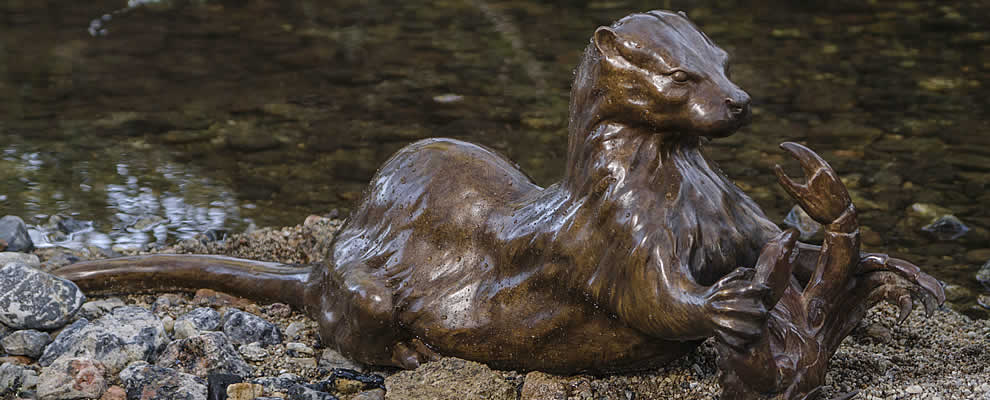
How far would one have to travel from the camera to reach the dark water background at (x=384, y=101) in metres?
6.13

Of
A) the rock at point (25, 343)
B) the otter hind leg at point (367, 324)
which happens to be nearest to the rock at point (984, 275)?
the otter hind leg at point (367, 324)

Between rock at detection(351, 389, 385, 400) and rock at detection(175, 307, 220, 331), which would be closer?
rock at detection(351, 389, 385, 400)

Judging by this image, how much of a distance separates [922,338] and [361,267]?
204 centimetres

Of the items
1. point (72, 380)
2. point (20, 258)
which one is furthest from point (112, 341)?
point (20, 258)

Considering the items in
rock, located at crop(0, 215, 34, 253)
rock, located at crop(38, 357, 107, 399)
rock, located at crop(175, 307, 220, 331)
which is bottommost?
rock, located at crop(0, 215, 34, 253)

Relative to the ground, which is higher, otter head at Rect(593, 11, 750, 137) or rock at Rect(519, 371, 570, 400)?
otter head at Rect(593, 11, 750, 137)

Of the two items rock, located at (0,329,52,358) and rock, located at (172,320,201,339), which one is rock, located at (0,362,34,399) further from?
rock, located at (172,320,201,339)

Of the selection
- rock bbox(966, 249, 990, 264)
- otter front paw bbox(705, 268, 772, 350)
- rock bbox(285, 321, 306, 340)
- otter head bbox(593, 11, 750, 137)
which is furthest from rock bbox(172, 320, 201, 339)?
rock bbox(966, 249, 990, 264)

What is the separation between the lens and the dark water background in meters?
6.13

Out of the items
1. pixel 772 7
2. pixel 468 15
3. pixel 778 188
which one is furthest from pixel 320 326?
pixel 772 7

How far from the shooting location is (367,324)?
358 cm

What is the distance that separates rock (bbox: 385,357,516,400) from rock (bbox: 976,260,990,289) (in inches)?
102

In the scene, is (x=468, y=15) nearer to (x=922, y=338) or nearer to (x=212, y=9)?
(x=212, y=9)

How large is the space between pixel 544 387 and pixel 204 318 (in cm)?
141
